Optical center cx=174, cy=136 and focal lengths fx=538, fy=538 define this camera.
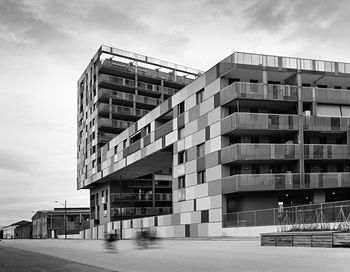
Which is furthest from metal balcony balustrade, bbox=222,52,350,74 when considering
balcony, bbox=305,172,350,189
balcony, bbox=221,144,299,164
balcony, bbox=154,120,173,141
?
balcony, bbox=154,120,173,141

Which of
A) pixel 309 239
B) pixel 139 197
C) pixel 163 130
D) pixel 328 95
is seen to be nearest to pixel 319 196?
pixel 328 95

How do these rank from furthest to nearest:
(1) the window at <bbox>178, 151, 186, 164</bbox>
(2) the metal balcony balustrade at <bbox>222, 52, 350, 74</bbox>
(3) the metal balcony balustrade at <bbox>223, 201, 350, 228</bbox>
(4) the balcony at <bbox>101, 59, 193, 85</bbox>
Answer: (4) the balcony at <bbox>101, 59, 193, 85</bbox>
(1) the window at <bbox>178, 151, 186, 164</bbox>
(2) the metal balcony balustrade at <bbox>222, 52, 350, 74</bbox>
(3) the metal balcony balustrade at <bbox>223, 201, 350, 228</bbox>

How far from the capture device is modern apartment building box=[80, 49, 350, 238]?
47688 mm

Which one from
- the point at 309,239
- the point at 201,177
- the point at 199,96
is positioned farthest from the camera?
the point at 199,96

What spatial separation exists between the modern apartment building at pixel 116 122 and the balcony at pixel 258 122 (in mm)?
36395

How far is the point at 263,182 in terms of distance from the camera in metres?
47.1

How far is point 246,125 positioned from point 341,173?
9.76 meters

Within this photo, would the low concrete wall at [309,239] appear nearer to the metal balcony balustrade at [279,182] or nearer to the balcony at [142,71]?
the metal balcony balustrade at [279,182]

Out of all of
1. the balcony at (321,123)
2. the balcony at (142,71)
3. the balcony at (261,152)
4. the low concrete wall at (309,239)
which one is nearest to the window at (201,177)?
the balcony at (261,152)

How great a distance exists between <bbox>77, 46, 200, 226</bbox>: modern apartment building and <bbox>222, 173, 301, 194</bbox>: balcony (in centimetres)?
3720

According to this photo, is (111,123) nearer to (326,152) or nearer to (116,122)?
(116,122)

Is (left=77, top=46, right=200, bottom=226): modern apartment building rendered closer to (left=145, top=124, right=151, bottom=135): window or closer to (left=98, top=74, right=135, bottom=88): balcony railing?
(left=98, top=74, right=135, bottom=88): balcony railing

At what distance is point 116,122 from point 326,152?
49.5 metres

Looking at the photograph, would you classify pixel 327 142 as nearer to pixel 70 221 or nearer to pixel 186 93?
pixel 186 93
